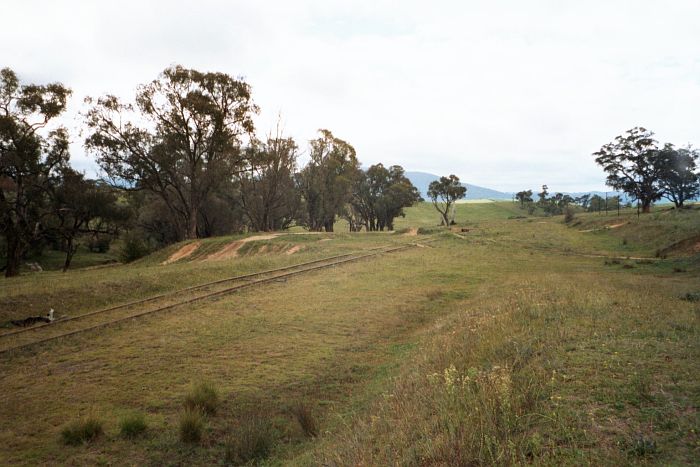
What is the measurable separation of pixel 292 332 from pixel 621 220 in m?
47.9

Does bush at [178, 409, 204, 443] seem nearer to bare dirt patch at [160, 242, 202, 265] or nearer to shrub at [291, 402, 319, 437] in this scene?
shrub at [291, 402, 319, 437]

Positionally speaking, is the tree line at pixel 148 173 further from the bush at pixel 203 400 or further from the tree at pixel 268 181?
the bush at pixel 203 400

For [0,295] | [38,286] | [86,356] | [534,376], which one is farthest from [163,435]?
[38,286]

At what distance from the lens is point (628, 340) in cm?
692

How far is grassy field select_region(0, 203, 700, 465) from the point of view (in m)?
4.34

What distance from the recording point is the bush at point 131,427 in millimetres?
6242

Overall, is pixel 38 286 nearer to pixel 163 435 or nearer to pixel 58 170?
pixel 163 435

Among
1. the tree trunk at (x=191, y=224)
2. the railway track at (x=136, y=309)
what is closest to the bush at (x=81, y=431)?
the railway track at (x=136, y=309)

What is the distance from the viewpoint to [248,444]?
597 centimetres

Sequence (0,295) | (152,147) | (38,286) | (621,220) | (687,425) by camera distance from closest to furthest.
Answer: (687,425)
(0,295)
(38,286)
(152,147)
(621,220)

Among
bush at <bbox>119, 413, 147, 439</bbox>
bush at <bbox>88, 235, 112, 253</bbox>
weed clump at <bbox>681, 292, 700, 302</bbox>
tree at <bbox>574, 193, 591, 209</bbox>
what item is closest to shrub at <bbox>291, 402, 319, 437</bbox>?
bush at <bbox>119, 413, 147, 439</bbox>

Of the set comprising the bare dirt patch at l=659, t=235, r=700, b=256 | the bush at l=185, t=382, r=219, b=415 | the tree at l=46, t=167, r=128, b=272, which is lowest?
the bush at l=185, t=382, r=219, b=415

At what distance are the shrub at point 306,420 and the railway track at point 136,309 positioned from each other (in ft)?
23.9

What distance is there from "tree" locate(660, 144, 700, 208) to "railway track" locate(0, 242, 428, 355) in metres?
57.7
